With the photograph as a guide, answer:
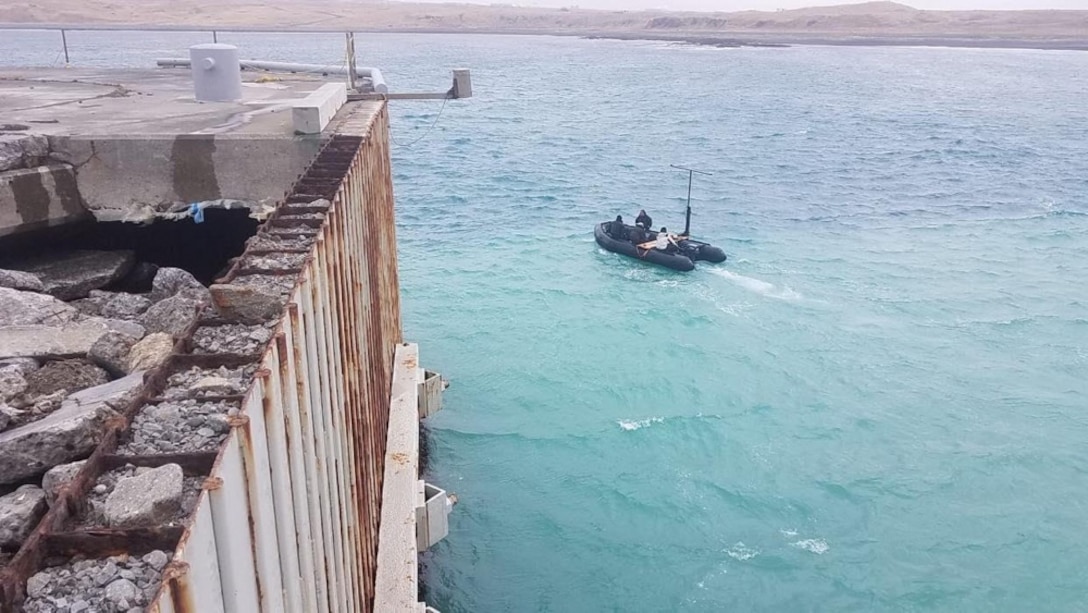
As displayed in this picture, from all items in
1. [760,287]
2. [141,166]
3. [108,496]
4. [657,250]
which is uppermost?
[141,166]

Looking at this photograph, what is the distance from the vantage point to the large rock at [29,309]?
6656mm

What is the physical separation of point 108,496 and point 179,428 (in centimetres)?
66

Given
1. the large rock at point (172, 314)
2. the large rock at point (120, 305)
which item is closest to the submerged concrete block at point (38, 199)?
the large rock at point (120, 305)

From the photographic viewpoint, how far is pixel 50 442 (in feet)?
14.0

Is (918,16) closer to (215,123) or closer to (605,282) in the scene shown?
(605,282)

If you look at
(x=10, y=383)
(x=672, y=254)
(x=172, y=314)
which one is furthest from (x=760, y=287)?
(x=10, y=383)

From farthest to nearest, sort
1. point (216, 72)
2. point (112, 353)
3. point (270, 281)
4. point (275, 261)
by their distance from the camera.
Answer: point (216, 72) < point (112, 353) < point (275, 261) < point (270, 281)

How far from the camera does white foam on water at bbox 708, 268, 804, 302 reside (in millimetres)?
24944

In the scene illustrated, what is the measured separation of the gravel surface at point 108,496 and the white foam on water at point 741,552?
11.4 metres

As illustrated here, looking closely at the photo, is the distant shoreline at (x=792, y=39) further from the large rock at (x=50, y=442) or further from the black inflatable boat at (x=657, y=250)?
the large rock at (x=50, y=442)

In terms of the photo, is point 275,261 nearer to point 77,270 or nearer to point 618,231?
point 77,270

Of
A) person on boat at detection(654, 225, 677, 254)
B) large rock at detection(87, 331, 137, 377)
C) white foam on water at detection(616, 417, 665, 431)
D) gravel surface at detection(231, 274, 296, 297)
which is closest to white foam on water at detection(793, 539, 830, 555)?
white foam on water at detection(616, 417, 665, 431)

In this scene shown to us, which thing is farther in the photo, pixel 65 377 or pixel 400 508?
pixel 400 508

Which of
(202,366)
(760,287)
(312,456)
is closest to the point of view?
(202,366)
